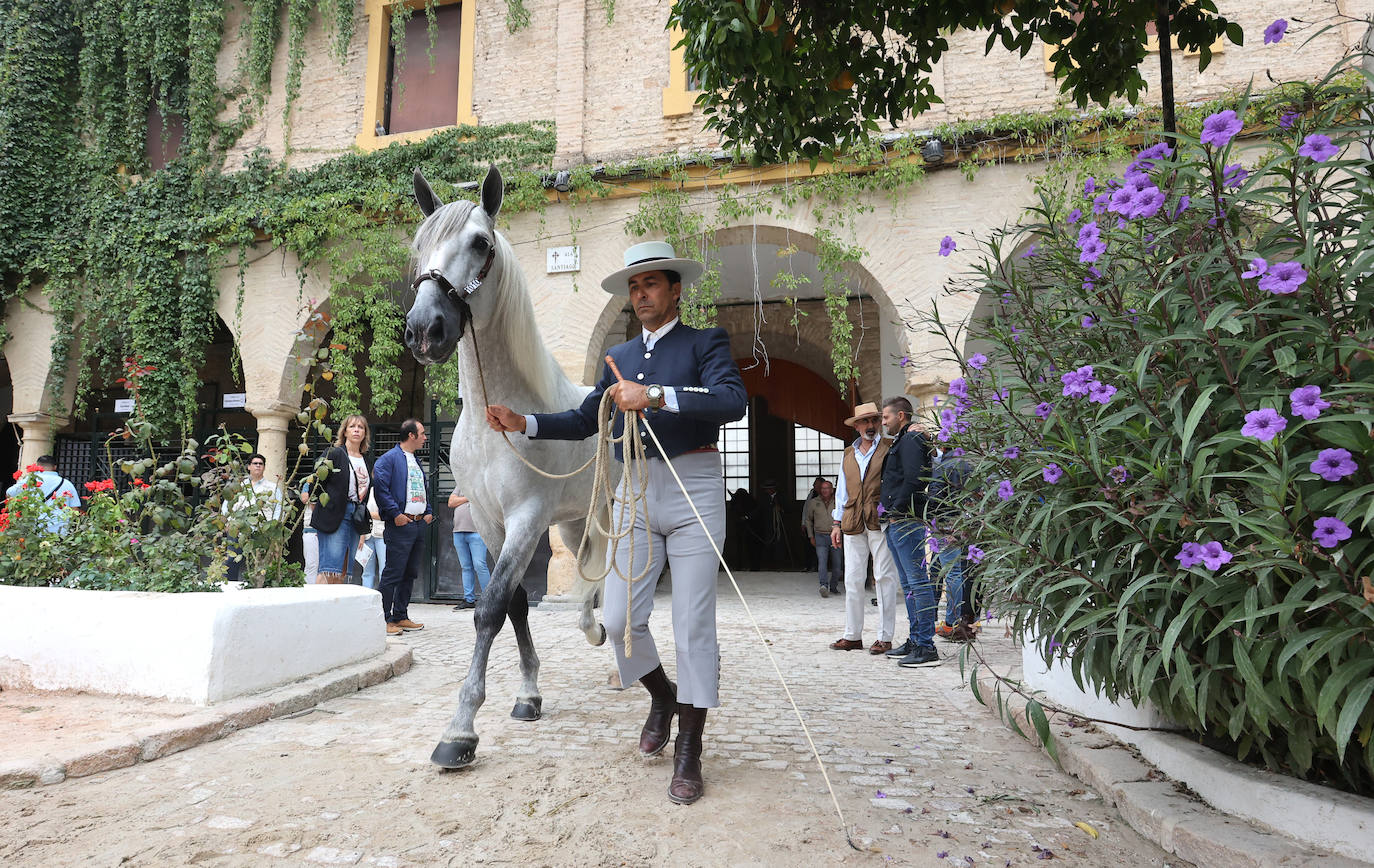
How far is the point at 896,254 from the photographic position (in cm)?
871

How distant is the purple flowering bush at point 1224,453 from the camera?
5.80 feet

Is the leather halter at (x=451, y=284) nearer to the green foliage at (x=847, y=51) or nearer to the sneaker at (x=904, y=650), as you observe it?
the green foliage at (x=847, y=51)

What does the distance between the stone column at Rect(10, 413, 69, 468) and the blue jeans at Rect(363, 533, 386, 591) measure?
7.57 meters

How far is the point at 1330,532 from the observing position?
168cm

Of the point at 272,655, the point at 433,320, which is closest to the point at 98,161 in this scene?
the point at 272,655

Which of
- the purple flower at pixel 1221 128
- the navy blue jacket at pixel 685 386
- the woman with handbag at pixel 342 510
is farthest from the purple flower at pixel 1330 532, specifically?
the woman with handbag at pixel 342 510

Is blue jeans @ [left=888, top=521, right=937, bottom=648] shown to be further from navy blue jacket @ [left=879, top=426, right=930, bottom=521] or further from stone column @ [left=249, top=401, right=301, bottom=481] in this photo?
stone column @ [left=249, top=401, right=301, bottom=481]

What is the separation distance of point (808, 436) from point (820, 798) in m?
14.9

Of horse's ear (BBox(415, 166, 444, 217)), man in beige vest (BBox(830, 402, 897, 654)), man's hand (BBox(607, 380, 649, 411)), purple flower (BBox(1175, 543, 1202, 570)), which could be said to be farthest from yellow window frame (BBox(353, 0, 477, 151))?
purple flower (BBox(1175, 543, 1202, 570))

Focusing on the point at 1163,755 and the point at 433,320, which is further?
the point at 433,320

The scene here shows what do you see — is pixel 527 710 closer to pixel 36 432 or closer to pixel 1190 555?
pixel 1190 555

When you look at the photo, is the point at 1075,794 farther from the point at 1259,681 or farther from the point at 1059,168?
the point at 1059,168

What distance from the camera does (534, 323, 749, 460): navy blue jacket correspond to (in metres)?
2.86

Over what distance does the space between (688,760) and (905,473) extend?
10.4ft
